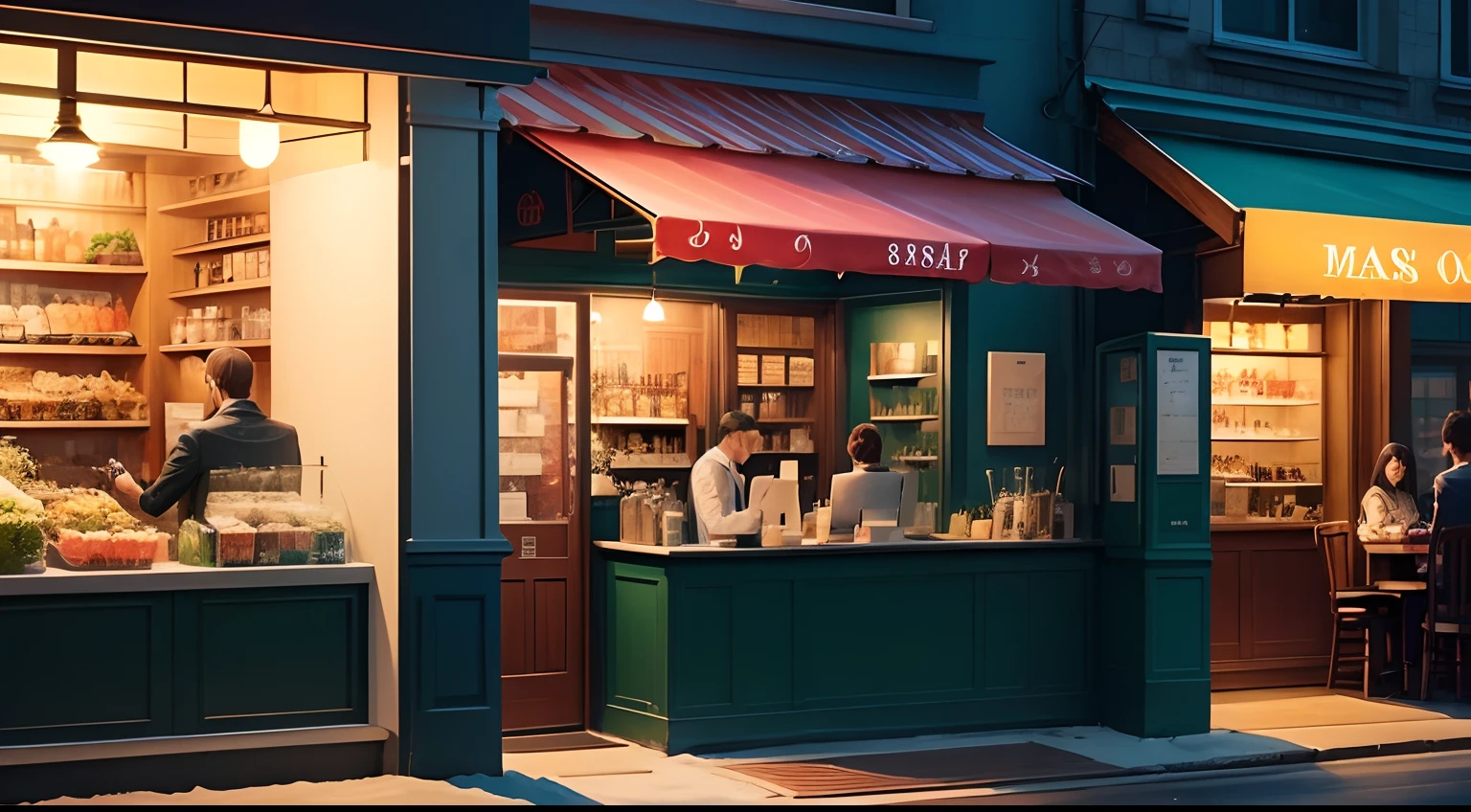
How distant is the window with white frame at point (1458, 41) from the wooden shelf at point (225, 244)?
9.66m

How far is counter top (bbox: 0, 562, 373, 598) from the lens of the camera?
8219 millimetres

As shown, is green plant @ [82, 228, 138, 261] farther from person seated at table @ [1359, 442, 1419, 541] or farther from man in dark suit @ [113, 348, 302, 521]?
person seated at table @ [1359, 442, 1419, 541]

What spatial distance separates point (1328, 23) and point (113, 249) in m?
9.38

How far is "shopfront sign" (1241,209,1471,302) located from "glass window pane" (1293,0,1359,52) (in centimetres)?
225

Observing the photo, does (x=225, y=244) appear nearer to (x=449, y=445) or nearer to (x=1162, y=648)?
(x=449, y=445)

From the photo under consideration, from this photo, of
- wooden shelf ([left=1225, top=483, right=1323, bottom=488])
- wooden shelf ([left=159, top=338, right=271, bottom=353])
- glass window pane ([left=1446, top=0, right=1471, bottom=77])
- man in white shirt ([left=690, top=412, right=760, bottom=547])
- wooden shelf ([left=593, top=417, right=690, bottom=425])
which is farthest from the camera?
glass window pane ([left=1446, top=0, right=1471, bottom=77])

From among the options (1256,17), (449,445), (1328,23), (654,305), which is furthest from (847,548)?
(1328,23)

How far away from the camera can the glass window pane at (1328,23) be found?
14.2 metres

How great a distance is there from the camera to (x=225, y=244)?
11.2m

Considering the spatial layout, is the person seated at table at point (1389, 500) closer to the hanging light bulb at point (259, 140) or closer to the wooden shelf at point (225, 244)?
the wooden shelf at point (225, 244)

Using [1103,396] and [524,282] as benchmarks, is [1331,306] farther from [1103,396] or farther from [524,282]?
[524,282]

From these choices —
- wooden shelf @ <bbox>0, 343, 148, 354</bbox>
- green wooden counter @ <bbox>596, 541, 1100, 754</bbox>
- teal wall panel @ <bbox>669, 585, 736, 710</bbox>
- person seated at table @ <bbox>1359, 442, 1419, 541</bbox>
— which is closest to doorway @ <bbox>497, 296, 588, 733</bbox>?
green wooden counter @ <bbox>596, 541, 1100, 754</bbox>

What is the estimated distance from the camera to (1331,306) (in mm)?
13695

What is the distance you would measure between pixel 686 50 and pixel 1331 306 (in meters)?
5.57
